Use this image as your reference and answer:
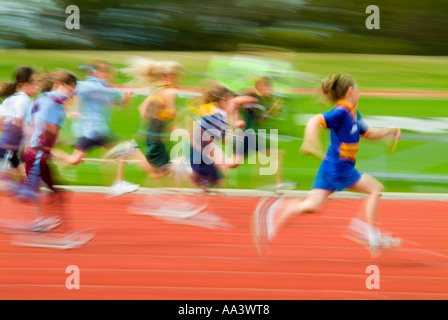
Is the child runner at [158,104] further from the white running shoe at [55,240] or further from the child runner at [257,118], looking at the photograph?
the white running shoe at [55,240]

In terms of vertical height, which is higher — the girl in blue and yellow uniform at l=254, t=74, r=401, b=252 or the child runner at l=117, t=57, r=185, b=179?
the child runner at l=117, t=57, r=185, b=179

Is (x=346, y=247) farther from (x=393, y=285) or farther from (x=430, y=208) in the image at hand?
(x=430, y=208)

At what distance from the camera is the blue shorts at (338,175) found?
16.4 feet

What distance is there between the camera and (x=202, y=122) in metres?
6.70

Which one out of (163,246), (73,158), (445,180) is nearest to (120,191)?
(73,158)

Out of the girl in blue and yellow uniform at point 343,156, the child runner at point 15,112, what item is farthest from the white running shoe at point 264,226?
the child runner at point 15,112

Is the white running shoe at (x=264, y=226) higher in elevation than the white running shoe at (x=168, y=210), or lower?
lower

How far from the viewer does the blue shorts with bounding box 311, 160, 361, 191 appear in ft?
16.4

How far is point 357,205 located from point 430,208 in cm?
82

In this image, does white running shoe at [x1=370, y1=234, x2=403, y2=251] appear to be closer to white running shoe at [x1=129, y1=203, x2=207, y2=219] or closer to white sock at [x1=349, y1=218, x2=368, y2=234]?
white sock at [x1=349, y1=218, x2=368, y2=234]

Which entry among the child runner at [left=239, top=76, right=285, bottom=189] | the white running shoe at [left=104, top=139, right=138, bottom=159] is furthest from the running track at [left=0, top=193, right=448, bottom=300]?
the child runner at [left=239, top=76, right=285, bottom=189]

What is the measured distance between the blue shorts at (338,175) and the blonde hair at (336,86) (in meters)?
0.49

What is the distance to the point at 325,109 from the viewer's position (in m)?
24.0

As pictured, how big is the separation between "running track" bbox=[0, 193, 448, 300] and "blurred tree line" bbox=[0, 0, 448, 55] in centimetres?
1950
